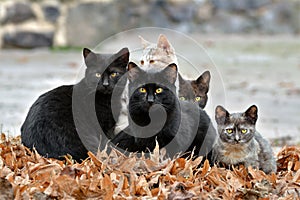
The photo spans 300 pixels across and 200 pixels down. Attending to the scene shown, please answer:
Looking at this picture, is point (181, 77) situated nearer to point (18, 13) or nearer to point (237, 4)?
point (18, 13)

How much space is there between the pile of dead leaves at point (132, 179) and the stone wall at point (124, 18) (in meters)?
11.7

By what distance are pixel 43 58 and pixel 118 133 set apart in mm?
10524

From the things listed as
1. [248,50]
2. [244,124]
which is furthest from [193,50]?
[244,124]

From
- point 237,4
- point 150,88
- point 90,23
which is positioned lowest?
point 150,88

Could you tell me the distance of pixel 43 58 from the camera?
1491 cm

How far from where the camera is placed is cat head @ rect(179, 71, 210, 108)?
17.2 ft

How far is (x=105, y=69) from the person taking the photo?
15.8ft

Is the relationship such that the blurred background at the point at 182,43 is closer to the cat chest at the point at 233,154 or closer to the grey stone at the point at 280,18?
the grey stone at the point at 280,18

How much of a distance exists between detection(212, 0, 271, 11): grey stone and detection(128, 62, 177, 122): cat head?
1703 centimetres

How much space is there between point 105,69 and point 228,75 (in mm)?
8352

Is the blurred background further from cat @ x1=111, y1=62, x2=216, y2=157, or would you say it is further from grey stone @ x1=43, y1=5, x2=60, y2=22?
cat @ x1=111, y1=62, x2=216, y2=157

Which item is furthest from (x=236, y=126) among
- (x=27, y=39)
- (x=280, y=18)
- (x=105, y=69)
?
(x=280, y=18)

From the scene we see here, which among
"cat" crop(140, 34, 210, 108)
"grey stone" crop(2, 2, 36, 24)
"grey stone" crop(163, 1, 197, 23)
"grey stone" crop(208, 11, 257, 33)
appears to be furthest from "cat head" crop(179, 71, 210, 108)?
"grey stone" crop(208, 11, 257, 33)

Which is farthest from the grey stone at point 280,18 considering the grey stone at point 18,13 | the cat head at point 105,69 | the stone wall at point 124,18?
the cat head at point 105,69
